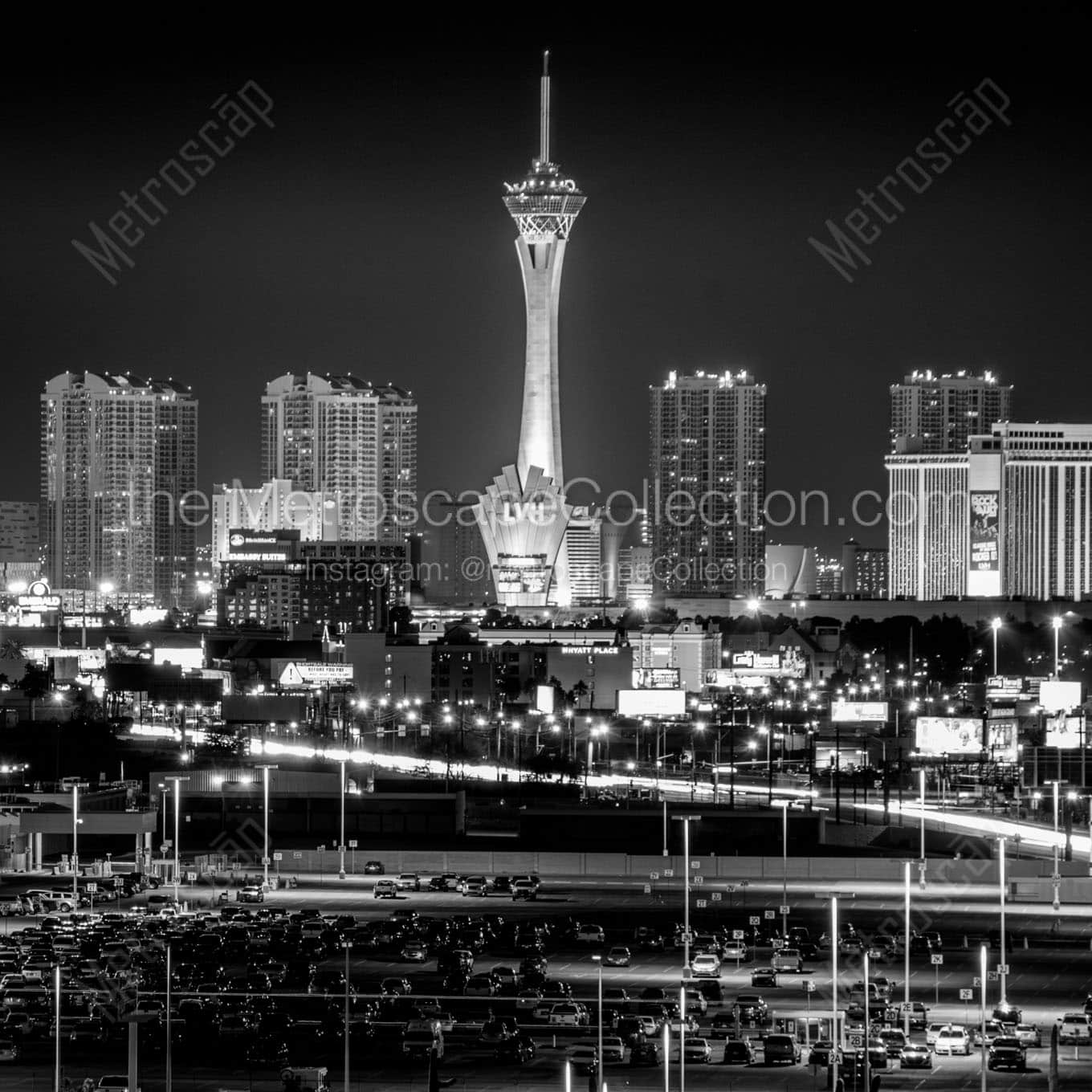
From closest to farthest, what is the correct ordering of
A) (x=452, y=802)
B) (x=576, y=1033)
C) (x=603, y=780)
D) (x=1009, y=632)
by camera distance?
1. (x=576, y=1033)
2. (x=452, y=802)
3. (x=603, y=780)
4. (x=1009, y=632)

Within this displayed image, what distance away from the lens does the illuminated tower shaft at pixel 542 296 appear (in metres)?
130

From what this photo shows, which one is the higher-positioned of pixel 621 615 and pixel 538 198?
pixel 538 198

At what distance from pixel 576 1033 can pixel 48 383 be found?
170 m

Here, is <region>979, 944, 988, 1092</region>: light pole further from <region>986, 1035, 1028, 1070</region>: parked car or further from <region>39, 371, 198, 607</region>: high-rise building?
<region>39, 371, 198, 607</region>: high-rise building

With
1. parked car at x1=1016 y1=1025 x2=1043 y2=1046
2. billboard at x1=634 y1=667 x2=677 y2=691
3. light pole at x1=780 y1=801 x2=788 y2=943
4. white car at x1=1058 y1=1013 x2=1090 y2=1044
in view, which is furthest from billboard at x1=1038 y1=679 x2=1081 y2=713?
parked car at x1=1016 y1=1025 x2=1043 y2=1046

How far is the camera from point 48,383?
19425 cm

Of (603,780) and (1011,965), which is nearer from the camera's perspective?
(1011,965)

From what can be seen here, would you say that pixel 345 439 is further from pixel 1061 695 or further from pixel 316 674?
pixel 1061 695

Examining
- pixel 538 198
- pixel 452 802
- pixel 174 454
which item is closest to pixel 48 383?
pixel 174 454

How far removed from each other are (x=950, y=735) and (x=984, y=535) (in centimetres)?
7660

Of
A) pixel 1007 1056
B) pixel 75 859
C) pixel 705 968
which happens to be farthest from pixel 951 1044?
pixel 75 859

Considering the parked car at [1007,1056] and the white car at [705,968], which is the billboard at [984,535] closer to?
the white car at [705,968]

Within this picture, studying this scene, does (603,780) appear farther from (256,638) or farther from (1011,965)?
(256,638)

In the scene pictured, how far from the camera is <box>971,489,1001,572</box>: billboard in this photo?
138 metres
